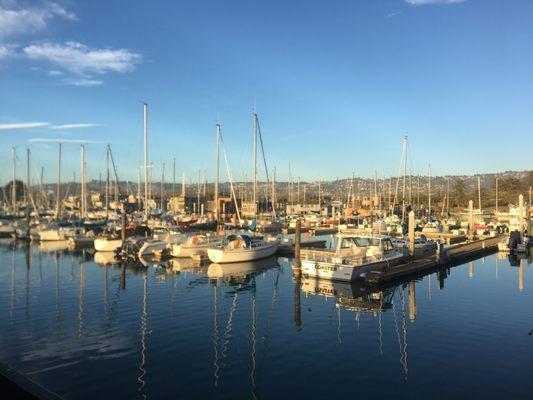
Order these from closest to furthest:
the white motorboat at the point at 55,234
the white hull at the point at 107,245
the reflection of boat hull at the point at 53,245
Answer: the white hull at the point at 107,245 < the reflection of boat hull at the point at 53,245 < the white motorboat at the point at 55,234

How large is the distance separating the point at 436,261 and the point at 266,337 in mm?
22366

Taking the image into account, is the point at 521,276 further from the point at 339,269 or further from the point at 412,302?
the point at 339,269

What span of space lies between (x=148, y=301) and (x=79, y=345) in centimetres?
743

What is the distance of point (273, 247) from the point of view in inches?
1608

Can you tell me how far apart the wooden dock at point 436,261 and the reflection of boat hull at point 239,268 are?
31.7 feet

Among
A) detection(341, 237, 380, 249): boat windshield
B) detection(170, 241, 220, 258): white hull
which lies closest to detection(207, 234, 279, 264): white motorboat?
detection(170, 241, 220, 258): white hull

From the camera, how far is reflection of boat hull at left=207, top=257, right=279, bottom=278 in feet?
105

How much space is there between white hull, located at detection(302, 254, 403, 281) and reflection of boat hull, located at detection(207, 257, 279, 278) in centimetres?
551

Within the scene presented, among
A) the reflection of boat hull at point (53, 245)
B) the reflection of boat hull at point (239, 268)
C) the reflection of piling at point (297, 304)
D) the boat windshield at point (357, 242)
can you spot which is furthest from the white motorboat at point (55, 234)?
the boat windshield at point (357, 242)

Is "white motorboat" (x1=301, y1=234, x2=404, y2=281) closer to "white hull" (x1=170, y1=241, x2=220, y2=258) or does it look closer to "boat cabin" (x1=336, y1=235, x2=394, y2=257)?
"boat cabin" (x1=336, y1=235, x2=394, y2=257)

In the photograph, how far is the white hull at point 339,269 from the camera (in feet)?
90.7

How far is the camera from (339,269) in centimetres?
2777

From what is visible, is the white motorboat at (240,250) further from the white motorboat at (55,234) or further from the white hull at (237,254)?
the white motorboat at (55,234)

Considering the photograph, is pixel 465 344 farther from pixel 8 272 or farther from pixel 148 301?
pixel 8 272
